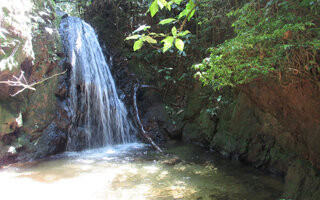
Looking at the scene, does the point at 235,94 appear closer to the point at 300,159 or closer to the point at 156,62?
the point at 300,159

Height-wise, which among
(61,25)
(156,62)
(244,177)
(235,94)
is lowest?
(244,177)

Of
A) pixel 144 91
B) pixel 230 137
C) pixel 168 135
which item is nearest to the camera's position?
pixel 230 137

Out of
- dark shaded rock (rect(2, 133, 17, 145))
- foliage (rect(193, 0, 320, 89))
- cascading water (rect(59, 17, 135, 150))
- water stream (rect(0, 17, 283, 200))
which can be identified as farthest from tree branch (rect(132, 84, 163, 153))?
foliage (rect(193, 0, 320, 89))

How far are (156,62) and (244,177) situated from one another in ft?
19.8

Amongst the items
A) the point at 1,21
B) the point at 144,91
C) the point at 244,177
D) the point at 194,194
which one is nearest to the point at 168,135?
the point at 144,91

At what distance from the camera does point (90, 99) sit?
293 inches

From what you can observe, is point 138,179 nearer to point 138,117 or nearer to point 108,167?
point 108,167

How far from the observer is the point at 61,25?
8.32 metres

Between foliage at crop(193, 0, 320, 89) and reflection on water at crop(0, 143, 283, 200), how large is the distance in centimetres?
182

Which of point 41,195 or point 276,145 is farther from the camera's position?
point 276,145

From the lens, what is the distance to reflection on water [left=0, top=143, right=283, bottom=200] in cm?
357

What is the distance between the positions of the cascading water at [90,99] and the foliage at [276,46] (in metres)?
4.74

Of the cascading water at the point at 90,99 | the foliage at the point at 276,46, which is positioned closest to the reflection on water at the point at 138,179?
the cascading water at the point at 90,99

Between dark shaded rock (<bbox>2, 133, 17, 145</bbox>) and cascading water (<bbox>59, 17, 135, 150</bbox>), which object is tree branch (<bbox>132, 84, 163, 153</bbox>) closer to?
cascading water (<bbox>59, 17, 135, 150</bbox>)
